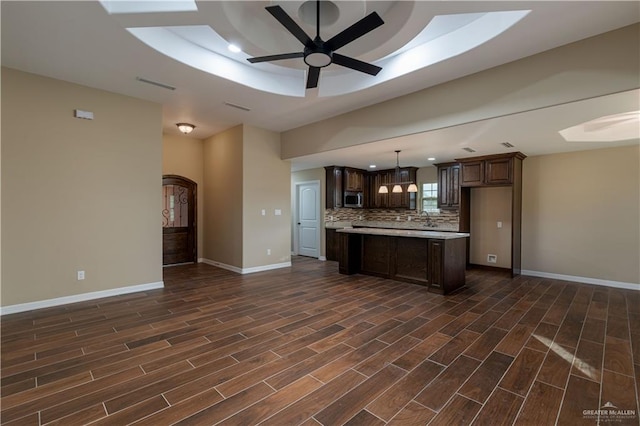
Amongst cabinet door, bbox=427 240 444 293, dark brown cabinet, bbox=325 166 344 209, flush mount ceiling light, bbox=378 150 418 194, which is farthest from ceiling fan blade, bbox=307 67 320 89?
dark brown cabinet, bbox=325 166 344 209

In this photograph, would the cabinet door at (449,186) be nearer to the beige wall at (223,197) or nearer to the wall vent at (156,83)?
the beige wall at (223,197)

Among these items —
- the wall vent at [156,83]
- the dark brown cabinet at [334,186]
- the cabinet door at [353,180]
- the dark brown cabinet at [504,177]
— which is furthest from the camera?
the cabinet door at [353,180]

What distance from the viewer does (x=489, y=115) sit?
3.62 meters

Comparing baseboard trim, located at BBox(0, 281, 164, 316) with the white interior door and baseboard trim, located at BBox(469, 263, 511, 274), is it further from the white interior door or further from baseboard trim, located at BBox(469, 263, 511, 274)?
baseboard trim, located at BBox(469, 263, 511, 274)

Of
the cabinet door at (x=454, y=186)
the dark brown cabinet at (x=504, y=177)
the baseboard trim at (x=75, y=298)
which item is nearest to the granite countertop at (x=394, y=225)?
the cabinet door at (x=454, y=186)

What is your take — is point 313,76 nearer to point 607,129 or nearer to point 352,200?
point 607,129

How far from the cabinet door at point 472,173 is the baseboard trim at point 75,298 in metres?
6.45

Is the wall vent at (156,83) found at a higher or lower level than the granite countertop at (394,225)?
higher

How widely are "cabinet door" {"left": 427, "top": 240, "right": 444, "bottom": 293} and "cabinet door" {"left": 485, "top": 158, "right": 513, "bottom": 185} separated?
2.53 m

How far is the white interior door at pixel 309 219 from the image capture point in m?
8.23

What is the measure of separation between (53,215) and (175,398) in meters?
3.47

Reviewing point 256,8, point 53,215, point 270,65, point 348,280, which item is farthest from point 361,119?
point 53,215

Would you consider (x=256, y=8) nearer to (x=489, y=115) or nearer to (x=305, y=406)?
(x=489, y=115)

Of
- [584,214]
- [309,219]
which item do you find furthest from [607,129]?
[309,219]
